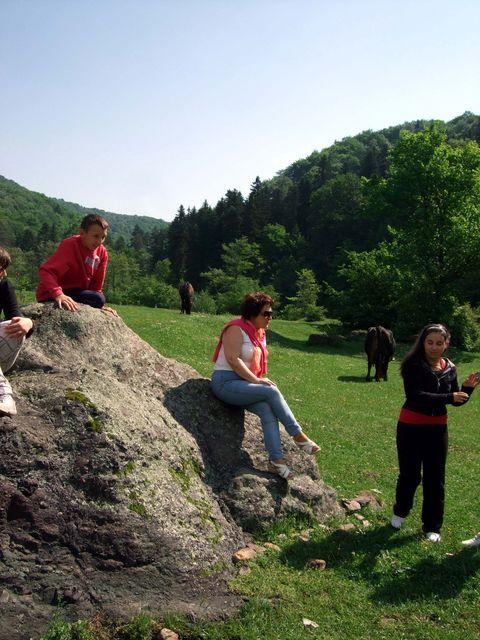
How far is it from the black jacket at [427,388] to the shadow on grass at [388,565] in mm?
1743

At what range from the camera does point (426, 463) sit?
7.33m

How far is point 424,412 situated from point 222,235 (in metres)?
99.7

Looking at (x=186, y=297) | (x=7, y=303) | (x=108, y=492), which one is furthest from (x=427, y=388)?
(x=186, y=297)

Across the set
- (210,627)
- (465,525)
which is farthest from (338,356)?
(210,627)

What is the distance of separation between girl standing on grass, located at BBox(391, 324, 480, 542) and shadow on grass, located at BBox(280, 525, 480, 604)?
1.94 ft

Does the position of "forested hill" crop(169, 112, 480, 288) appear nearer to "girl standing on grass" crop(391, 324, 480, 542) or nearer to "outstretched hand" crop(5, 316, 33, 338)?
"girl standing on grass" crop(391, 324, 480, 542)

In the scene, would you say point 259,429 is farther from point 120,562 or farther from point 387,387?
point 387,387

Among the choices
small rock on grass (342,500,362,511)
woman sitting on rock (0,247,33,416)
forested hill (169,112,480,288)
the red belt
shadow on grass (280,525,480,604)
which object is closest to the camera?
woman sitting on rock (0,247,33,416)

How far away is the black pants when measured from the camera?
285 inches

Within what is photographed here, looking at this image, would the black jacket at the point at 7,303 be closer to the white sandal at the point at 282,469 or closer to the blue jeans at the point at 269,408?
the blue jeans at the point at 269,408

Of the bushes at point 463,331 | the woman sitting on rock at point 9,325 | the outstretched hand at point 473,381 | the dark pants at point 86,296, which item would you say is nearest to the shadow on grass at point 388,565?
the outstretched hand at point 473,381

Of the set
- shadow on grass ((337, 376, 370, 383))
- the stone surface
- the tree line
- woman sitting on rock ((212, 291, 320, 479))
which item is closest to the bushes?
the tree line

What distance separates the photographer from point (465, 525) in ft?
27.7

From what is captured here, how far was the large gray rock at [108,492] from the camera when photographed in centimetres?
500
